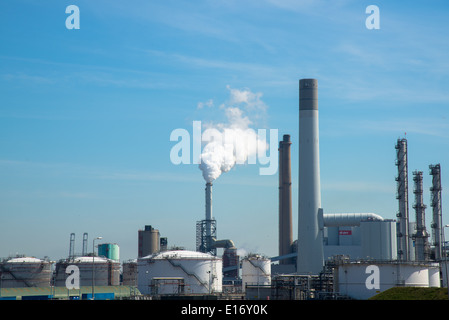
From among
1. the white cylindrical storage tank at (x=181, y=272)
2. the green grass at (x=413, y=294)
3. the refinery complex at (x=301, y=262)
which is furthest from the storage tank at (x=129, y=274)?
the green grass at (x=413, y=294)

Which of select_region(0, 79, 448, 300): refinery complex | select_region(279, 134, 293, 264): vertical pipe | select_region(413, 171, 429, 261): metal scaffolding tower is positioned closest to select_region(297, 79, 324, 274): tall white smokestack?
select_region(0, 79, 448, 300): refinery complex

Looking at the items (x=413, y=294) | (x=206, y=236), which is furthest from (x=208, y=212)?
(x=413, y=294)

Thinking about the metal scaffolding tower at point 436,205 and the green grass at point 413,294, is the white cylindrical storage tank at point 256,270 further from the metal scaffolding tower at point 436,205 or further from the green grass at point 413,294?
the green grass at point 413,294

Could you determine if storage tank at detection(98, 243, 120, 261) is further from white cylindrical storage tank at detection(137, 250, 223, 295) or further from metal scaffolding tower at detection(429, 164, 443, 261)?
metal scaffolding tower at detection(429, 164, 443, 261)

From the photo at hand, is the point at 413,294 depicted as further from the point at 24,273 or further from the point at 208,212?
the point at 208,212

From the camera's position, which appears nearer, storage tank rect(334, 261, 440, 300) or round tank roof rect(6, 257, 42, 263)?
storage tank rect(334, 261, 440, 300)

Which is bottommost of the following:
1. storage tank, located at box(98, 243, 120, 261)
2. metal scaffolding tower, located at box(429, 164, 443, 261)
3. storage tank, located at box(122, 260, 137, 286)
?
storage tank, located at box(122, 260, 137, 286)
